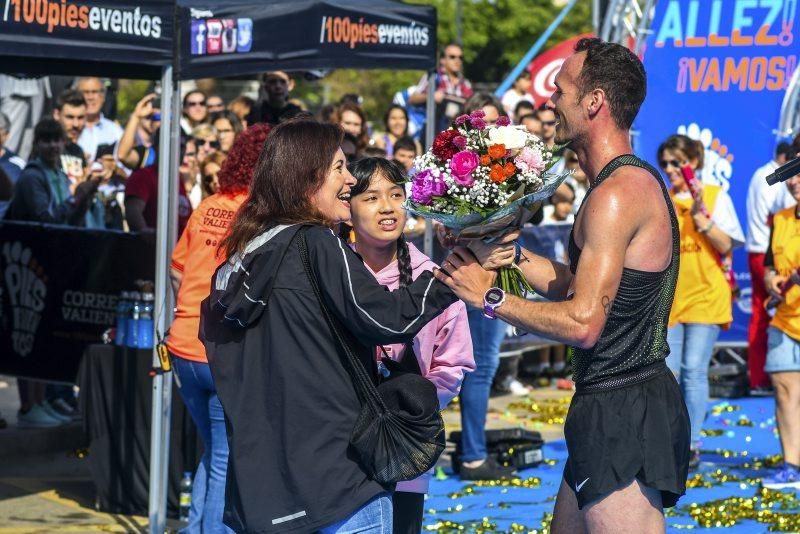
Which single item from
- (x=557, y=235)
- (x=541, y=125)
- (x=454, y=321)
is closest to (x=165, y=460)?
(x=454, y=321)

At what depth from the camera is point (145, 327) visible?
303 inches

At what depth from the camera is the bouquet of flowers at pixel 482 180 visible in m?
4.16

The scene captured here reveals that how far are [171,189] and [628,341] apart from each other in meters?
3.48

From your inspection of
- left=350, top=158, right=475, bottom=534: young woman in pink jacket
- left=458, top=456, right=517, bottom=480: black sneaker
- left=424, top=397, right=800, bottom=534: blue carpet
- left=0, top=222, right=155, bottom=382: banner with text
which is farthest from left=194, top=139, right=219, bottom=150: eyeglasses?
left=350, top=158, right=475, bottom=534: young woman in pink jacket

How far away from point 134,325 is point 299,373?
4.04 m

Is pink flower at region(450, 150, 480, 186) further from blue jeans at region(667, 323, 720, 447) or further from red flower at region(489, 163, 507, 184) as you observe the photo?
blue jeans at region(667, 323, 720, 447)

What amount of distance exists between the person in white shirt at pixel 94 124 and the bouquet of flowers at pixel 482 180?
916cm

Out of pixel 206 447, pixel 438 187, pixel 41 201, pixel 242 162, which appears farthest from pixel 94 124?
pixel 438 187

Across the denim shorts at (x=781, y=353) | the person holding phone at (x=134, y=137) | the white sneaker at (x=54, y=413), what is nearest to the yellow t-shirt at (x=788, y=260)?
the denim shorts at (x=781, y=353)

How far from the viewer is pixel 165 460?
23.0 feet

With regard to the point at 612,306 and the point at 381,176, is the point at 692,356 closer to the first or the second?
the point at 381,176

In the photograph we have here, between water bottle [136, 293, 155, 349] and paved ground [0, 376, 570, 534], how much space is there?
101 centimetres

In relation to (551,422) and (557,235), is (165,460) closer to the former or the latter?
(551,422)

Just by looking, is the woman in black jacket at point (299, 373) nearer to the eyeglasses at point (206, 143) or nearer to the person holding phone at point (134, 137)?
the eyeglasses at point (206, 143)
